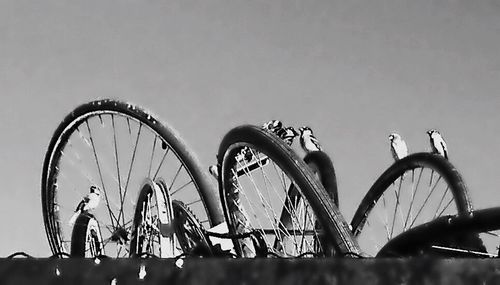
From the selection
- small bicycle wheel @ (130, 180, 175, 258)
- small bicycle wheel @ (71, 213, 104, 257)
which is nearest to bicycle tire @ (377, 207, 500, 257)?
small bicycle wheel @ (130, 180, 175, 258)

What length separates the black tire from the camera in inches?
376

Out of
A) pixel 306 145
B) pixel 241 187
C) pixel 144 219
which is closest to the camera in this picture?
pixel 241 187

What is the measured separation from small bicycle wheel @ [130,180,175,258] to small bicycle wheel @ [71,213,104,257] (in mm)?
491

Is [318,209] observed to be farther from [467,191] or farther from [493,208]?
[467,191]

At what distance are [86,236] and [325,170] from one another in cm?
310

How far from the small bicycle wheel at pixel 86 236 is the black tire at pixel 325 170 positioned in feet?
9.41

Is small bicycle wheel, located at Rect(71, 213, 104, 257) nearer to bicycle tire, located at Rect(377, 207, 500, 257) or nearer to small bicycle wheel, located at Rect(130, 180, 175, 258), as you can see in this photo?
small bicycle wheel, located at Rect(130, 180, 175, 258)

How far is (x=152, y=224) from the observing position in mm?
8703

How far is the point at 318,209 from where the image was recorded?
6.13 metres

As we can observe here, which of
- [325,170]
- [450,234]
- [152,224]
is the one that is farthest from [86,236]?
[450,234]

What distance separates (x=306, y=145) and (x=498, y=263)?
7567mm

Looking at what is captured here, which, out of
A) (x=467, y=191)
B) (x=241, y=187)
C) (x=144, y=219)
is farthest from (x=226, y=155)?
(x=467, y=191)

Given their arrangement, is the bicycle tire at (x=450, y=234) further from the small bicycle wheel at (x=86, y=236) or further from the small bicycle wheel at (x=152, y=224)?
the small bicycle wheel at (x=86, y=236)

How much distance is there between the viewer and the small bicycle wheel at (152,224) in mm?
7852
